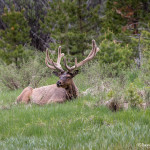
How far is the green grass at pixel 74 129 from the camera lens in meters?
4.02

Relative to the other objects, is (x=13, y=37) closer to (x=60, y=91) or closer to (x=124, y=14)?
(x=124, y=14)

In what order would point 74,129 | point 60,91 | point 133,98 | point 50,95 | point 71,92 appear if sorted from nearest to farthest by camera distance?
1. point 74,129
2. point 133,98
3. point 71,92
4. point 60,91
5. point 50,95

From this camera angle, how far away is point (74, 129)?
502cm

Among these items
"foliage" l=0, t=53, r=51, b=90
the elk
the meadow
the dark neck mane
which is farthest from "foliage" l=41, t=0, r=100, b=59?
the meadow

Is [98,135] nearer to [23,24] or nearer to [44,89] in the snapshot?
[44,89]

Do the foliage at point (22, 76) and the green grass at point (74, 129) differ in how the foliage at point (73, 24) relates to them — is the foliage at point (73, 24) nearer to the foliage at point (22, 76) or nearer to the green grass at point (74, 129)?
the foliage at point (22, 76)

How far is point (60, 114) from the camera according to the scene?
6203 millimetres

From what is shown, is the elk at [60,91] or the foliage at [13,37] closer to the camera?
the elk at [60,91]

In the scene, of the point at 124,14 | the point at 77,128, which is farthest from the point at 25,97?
the point at 124,14

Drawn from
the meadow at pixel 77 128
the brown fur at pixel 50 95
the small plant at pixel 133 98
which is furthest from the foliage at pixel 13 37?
the small plant at pixel 133 98

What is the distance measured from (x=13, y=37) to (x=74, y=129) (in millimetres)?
14677

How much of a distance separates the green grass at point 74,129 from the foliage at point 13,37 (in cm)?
1217

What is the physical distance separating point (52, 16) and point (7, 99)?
10.6m

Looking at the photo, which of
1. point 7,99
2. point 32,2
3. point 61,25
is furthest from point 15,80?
point 32,2
